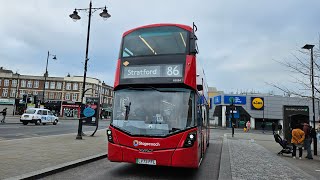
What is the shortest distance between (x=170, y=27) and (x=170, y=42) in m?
0.61

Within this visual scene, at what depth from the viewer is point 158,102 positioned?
7.54 metres

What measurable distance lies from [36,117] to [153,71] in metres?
25.8

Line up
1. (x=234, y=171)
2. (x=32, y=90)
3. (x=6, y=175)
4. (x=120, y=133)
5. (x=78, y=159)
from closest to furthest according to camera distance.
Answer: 1. (x=6, y=175)
2. (x=120, y=133)
3. (x=234, y=171)
4. (x=78, y=159)
5. (x=32, y=90)

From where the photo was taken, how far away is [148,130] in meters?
7.30

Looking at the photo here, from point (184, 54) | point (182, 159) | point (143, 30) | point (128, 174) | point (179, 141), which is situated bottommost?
point (128, 174)

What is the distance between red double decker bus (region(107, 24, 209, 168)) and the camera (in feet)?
23.2

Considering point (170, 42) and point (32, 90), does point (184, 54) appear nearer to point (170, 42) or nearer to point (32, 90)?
point (170, 42)

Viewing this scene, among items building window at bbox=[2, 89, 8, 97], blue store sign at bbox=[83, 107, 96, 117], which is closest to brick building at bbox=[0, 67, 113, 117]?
building window at bbox=[2, 89, 8, 97]

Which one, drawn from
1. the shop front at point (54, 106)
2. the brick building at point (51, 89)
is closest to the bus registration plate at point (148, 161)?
the brick building at point (51, 89)

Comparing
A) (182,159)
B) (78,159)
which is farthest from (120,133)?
(78,159)

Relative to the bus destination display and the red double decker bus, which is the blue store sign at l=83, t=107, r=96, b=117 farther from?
the bus destination display

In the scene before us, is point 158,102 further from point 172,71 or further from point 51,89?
point 51,89

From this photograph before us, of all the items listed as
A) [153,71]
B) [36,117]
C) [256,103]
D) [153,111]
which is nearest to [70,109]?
[256,103]

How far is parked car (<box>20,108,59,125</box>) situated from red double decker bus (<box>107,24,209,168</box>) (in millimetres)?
24525
